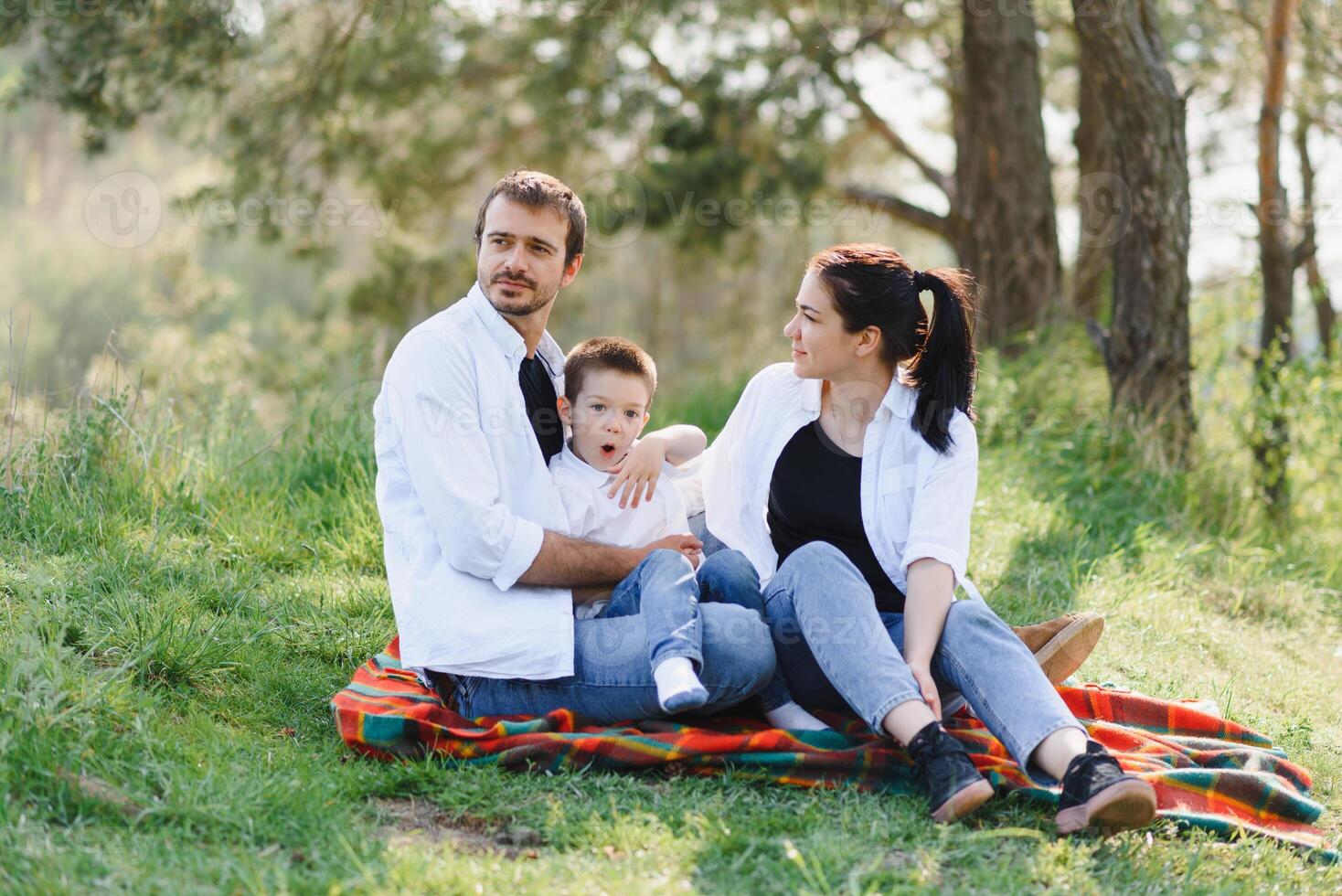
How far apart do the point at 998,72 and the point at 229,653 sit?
5779 millimetres

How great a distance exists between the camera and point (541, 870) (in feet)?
8.09

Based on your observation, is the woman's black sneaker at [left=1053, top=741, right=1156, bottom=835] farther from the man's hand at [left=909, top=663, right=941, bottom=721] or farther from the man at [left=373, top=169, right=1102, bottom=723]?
the man at [left=373, top=169, right=1102, bottom=723]

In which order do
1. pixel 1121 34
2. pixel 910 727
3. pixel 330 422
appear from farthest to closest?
pixel 1121 34, pixel 330 422, pixel 910 727

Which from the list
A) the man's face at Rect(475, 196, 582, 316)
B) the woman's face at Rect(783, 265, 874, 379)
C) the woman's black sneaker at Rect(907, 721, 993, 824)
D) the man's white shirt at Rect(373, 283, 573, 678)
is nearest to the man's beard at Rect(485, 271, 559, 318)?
the man's face at Rect(475, 196, 582, 316)

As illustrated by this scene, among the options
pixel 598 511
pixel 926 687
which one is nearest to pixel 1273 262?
pixel 926 687

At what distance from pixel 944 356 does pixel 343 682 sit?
1.90 metres

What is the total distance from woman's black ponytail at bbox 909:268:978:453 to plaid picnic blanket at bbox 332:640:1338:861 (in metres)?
0.84

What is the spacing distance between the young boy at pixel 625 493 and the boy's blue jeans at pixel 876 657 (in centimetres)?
10

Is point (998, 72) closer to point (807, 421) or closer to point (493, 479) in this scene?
point (807, 421)

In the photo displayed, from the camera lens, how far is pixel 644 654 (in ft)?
9.79

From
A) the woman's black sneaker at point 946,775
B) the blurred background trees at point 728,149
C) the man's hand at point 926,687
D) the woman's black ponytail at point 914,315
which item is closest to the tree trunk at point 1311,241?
the blurred background trees at point 728,149

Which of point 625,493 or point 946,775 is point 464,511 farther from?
point 946,775

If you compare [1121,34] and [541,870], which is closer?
[541,870]

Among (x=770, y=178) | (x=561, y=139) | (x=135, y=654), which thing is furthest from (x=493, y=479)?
(x=561, y=139)
